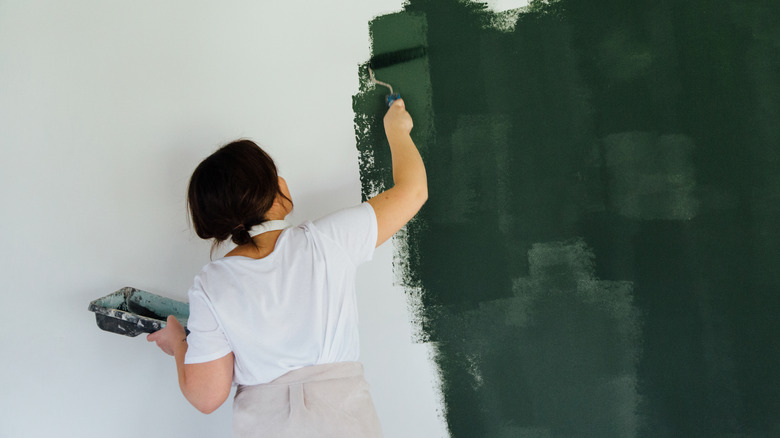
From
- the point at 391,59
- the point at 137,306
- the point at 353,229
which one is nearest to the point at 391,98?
the point at 391,59

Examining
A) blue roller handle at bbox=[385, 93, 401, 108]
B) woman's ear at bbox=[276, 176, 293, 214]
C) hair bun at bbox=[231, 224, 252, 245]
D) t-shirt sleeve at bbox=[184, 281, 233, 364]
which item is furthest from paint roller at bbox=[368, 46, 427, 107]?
t-shirt sleeve at bbox=[184, 281, 233, 364]

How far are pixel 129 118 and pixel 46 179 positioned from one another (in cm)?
29

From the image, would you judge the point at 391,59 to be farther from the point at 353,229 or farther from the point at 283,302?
the point at 283,302

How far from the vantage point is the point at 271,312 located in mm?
985

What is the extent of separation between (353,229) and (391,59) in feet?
1.80

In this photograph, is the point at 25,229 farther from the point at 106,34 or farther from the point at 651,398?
the point at 651,398

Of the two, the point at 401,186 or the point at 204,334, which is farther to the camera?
the point at 401,186

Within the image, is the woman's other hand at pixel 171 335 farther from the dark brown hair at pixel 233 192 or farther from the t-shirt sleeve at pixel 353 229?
the t-shirt sleeve at pixel 353 229

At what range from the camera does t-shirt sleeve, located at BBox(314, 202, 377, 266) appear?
3.36 ft

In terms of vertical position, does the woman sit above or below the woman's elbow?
above

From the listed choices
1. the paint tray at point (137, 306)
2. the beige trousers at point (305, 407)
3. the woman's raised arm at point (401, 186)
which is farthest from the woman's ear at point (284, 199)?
the paint tray at point (137, 306)

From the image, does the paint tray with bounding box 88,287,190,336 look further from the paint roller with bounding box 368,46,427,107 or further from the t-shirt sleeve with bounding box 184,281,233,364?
the paint roller with bounding box 368,46,427,107

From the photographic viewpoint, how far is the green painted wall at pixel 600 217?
122 cm

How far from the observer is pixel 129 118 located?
151 cm
